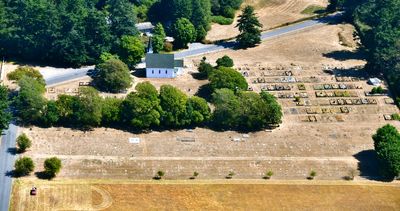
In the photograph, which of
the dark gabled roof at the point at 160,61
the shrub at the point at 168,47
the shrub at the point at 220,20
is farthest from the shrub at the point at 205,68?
the shrub at the point at 220,20

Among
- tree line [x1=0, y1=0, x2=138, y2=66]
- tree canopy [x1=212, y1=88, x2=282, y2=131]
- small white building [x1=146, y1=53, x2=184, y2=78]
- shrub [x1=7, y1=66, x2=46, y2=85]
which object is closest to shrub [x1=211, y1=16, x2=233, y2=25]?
tree line [x1=0, y1=0, x2=138, y2=66]

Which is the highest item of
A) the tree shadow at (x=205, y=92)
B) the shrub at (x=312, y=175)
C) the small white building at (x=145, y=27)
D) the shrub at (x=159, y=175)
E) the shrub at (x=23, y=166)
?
the small white building at (x=145, y=27)

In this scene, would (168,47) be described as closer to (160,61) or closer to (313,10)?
(160,61)

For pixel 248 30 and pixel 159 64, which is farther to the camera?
pixel 248 30

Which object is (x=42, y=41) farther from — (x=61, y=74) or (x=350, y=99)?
(x=350, y=99)

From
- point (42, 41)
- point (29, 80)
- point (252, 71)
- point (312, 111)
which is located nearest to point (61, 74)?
point (42, 41)

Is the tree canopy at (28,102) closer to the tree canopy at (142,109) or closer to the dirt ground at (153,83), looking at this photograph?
the dirt ground at (153,83)

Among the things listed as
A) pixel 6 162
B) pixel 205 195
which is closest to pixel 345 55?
pixel 205 195
